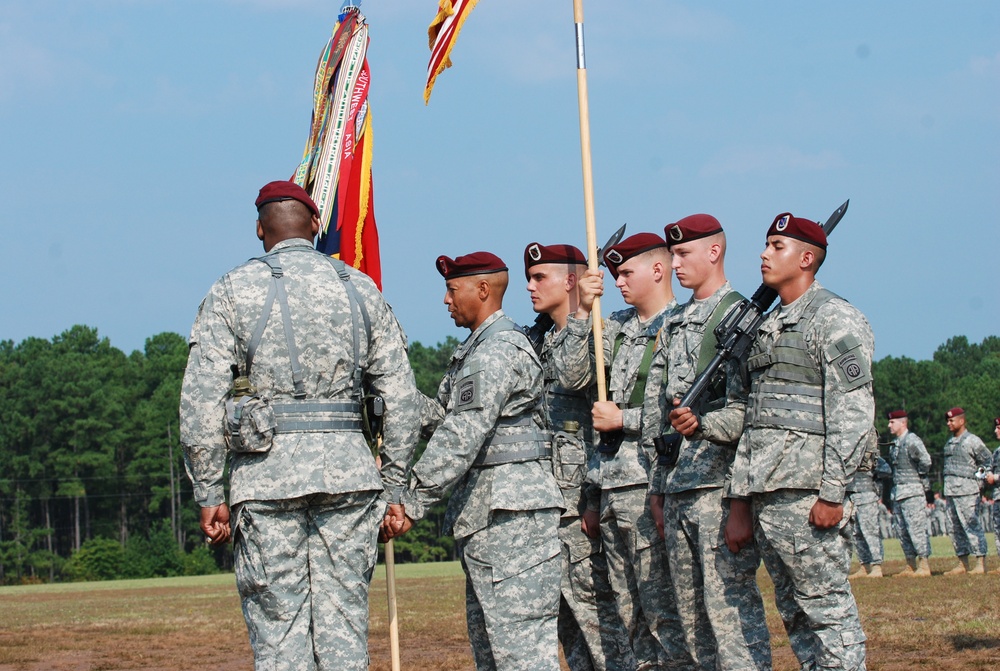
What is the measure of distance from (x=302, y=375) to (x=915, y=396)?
3755 inches

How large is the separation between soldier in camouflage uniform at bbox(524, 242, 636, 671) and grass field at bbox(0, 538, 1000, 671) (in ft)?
8.27

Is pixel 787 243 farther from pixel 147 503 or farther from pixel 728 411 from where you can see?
pixel 147 503

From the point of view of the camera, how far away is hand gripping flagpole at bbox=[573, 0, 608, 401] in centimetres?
725

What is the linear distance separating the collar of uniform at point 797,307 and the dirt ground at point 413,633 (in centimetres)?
388

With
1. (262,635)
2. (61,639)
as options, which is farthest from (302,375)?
(61,639)

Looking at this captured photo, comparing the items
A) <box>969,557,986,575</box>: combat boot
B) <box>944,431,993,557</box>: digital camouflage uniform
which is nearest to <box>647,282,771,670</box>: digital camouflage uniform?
<box>969,557,986,575</box>: combat boot

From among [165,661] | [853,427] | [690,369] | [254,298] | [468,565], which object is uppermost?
[254,298]

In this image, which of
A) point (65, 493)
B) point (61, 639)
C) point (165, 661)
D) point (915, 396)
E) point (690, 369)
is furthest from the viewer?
Answer: point (915, 396)

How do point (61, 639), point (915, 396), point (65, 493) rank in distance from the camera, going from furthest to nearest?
point (915, 396) → point (65, 493) → point (61, 639)

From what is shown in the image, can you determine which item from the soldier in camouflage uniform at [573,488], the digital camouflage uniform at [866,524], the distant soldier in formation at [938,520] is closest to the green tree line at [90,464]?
the distant soldier in formation at [938,520]

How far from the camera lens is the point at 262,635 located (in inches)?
218

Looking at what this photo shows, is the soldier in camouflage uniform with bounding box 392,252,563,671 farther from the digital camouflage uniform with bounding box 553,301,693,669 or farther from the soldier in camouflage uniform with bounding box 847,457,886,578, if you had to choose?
the soldier in camouflage uniform with bounding box 847,457,886,578

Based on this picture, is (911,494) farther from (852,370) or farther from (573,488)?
(852,370)

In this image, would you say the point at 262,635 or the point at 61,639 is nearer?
the point at 262,635
